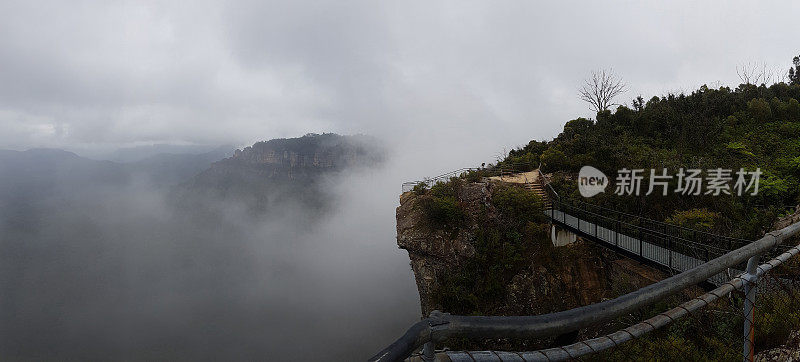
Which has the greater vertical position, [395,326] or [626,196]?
[626,196]

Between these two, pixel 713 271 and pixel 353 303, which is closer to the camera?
pixel 713 271

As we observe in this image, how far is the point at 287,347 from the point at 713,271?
6754 cm

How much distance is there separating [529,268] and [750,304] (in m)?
15.1

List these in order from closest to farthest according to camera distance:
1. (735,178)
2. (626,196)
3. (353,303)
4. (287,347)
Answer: (735,178), (626,196), (287,347), (353,303)

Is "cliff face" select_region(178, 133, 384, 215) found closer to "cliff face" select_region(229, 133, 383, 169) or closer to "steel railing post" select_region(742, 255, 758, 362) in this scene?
"cliff face" select_region(229, 133, 383, 169)

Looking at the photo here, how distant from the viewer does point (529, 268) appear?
1617 centimetres

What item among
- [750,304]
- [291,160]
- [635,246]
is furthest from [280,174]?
[750,304]

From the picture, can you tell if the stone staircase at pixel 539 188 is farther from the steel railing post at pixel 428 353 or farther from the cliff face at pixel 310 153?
the cliff face at pixel 310 153

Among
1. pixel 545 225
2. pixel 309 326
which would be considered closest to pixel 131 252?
pixel 309 326

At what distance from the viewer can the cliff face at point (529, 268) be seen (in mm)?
15336

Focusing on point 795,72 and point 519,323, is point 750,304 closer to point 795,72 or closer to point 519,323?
point 519,323

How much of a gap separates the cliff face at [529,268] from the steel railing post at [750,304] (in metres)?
13.2

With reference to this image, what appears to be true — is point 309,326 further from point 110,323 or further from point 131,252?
point 131,252

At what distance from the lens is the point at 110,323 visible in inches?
2884
